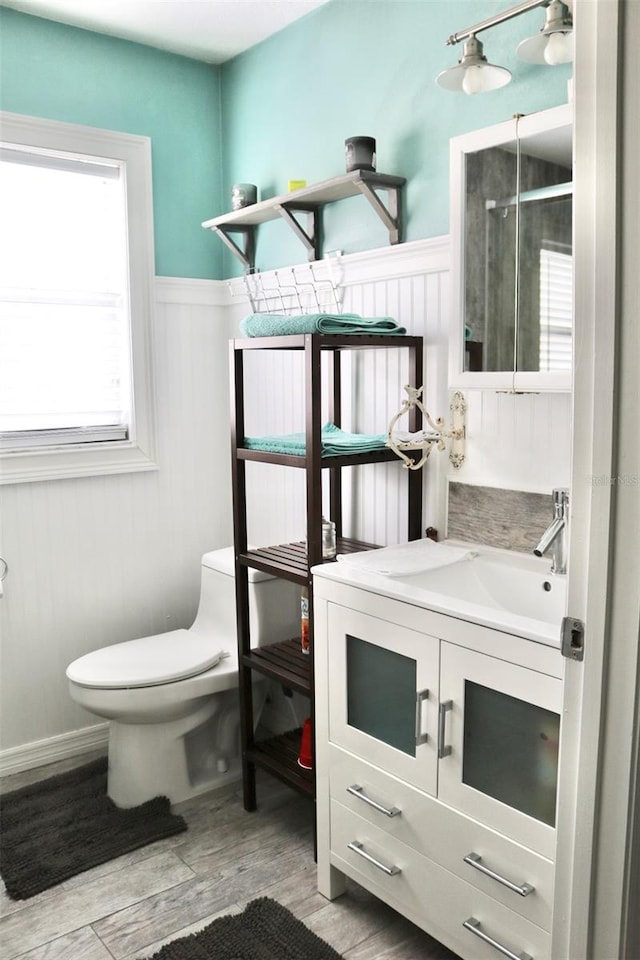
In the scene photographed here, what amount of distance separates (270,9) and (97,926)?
2628 mm

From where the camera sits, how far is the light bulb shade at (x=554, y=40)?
1.65m

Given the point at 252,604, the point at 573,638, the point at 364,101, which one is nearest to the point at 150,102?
the point at 364,101

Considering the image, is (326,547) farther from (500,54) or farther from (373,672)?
(500,54)

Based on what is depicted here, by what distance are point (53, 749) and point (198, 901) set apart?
968mm

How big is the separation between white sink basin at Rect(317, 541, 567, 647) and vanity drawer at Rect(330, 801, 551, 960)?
56cm

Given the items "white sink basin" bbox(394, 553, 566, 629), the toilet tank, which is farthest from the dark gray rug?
"white sink basin" bbox(394, 553, 566, 629)

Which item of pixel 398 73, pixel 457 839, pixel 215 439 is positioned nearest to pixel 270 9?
pixel 398 73

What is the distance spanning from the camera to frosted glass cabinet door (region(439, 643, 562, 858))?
4.72 feet

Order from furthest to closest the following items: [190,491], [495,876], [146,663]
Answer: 1. [190,491]
2. [146,663]
3. [495,876]

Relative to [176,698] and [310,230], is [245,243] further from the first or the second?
[176,698]

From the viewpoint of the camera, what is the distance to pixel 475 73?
178 centimetres

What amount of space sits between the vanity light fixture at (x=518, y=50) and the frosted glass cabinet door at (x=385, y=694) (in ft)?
4.03

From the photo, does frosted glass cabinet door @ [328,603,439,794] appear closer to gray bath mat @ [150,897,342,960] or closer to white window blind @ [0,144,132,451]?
gray bath mat @ [150,897,342,960]

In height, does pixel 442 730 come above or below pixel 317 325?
below
